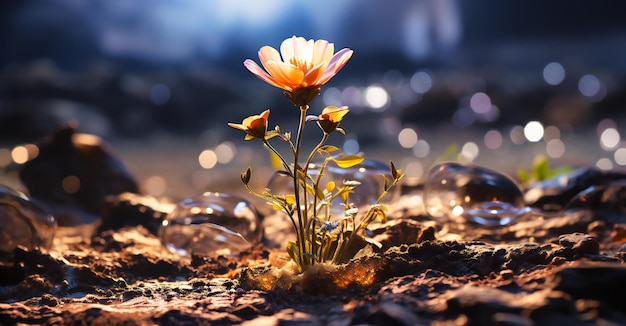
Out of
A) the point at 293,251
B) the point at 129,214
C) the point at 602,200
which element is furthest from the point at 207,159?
the point at 293,251

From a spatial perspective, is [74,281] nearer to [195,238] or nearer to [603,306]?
[195,238]

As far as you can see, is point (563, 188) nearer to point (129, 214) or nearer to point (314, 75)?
point (314, 75)

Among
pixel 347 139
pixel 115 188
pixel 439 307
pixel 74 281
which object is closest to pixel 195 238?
pixel 74 281

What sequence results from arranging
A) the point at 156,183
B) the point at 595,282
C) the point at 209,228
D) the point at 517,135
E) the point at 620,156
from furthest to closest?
the point at 517,135 < the point at 620,156 < the point at 156,183 < the point at 209,228 < the point at 595,282

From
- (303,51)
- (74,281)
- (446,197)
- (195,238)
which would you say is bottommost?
(74,281)

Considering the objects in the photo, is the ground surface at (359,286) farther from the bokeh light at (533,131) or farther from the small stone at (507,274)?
the bokeh light at (533,131)

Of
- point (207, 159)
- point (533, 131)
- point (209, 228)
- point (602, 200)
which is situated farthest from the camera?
point (533, 131)
